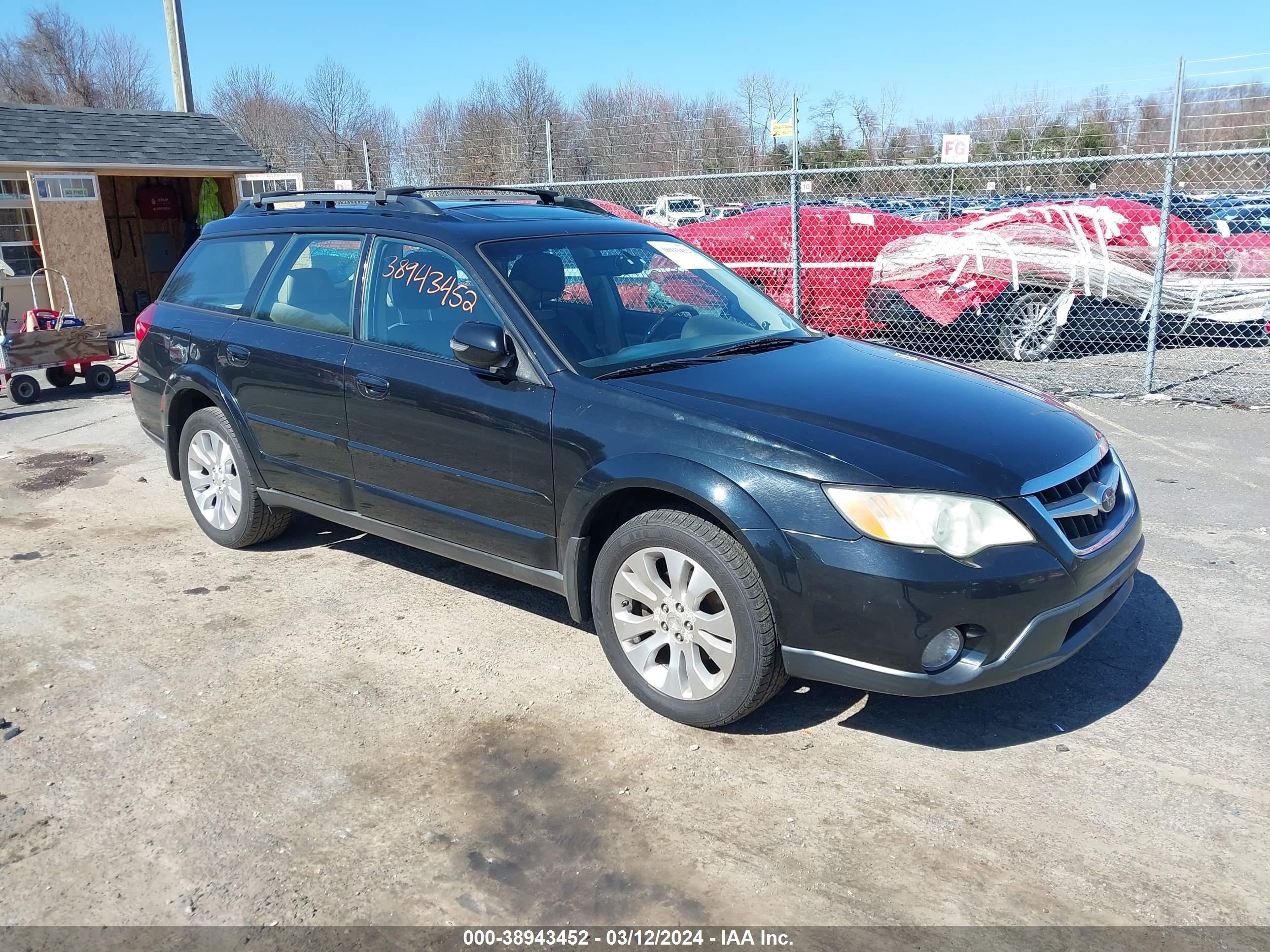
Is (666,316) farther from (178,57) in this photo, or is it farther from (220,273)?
(178,57)

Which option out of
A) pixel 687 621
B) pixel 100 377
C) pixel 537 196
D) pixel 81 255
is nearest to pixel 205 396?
pixel 537 196

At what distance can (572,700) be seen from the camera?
12.7ft

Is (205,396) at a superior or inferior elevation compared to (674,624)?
superior

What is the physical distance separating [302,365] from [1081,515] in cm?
337

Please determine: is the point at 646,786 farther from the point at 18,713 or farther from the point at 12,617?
the point at 12,617

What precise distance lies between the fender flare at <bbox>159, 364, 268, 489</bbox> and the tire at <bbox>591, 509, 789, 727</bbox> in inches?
91.9

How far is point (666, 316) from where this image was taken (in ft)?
14.5

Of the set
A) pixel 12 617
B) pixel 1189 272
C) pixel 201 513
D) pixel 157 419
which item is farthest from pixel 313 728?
pixel 1189 272

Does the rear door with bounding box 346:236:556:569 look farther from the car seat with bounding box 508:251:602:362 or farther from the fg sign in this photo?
the fg sign

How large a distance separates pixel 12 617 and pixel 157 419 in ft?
4.89

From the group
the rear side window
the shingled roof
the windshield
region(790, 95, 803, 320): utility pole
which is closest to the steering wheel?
the windshield

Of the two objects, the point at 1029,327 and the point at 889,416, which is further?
the point at 1029,327

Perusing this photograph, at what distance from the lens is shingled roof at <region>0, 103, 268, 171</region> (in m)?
13.9

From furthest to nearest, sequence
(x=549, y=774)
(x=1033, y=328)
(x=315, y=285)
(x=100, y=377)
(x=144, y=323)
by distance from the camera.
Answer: (x=1033, y=328) → (x=100, y=377) → (x=144, y=323) → (x=315, y=285) → (x=549, y=774)
